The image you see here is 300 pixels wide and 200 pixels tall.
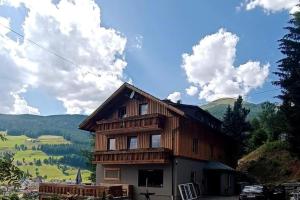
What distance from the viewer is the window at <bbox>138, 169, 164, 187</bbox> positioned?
3372 centimetres

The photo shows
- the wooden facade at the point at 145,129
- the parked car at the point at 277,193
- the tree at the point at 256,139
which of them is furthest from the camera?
the tree at the point at 256,139

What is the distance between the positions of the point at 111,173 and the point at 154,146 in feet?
18.0

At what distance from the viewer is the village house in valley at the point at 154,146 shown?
109ft

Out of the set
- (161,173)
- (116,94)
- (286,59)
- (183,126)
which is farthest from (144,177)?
(286,59)

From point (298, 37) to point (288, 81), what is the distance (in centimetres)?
417

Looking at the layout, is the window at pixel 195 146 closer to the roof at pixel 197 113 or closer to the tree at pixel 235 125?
the roof at pixel 197 113

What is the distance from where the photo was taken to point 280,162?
149 feet

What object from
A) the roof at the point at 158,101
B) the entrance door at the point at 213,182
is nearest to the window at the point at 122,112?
the roof at the point at 158,101

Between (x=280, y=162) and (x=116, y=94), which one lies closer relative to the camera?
(x=116, y=94)

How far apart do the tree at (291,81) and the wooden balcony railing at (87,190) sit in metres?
14.8

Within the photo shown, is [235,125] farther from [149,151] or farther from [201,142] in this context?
[149,151]

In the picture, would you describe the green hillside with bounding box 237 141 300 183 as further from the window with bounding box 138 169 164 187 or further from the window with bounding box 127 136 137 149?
the window with bounding box 127 136 137 149

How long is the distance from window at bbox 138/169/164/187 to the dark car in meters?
7.66

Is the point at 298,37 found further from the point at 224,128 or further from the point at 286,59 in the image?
the point at 224,128
